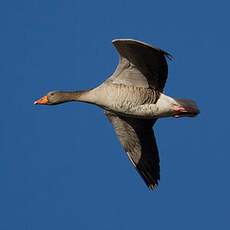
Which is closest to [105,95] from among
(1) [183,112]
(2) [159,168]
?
(1) [183,112]

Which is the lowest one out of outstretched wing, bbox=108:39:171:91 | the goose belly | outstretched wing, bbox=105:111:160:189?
outstretched wing, bbox=105:111:160:189

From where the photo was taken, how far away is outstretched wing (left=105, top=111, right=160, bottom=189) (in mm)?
Result: 17406

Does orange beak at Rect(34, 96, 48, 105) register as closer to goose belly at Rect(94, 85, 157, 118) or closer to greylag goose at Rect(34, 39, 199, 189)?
greylag goose at Rect(34, 39, 199, 189)

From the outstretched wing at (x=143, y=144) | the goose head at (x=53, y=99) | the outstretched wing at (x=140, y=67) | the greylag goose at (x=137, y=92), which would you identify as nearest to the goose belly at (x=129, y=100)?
the greylag goose at (x=137, y=92)

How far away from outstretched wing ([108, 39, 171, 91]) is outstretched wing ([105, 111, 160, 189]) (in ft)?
5.53

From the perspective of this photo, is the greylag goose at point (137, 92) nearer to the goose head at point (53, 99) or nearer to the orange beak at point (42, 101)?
the goose head at point (53, 99)

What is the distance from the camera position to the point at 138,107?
1571cm

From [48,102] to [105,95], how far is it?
170 cm

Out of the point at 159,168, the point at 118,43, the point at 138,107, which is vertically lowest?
the point at 159,168

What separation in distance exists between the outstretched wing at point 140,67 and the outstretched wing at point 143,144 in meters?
1.68

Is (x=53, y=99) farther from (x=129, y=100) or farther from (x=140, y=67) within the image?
(x=140, y=67)

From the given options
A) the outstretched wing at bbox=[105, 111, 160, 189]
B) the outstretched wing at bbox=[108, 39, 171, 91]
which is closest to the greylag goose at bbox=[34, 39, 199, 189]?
the outstretched wing at bbox=[108, 39, 171, 91]

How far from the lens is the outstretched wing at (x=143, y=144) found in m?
17.4

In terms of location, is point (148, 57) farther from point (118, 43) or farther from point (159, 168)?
point (159, 168)
